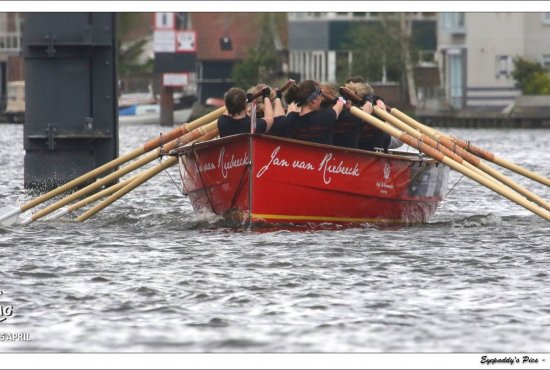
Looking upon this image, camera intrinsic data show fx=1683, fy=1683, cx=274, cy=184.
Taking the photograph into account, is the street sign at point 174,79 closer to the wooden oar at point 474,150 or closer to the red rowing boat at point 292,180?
the wooden oar at point 474,150

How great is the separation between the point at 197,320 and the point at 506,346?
269cm

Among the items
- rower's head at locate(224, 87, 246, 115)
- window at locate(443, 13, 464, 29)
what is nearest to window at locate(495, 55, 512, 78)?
window at locate(443, 13, 464, 29)

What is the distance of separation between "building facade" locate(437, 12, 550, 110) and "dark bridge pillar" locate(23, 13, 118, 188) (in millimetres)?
50372

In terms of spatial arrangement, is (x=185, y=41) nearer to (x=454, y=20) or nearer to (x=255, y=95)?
(x=454, y=20)

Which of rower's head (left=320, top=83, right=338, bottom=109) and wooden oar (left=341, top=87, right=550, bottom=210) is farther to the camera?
wooden oar (left=341, top=87, right=550, bottom=210)

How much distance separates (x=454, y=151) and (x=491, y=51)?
5893cm

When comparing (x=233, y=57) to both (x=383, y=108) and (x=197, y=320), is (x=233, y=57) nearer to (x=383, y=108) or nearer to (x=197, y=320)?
(x=383, y=108)

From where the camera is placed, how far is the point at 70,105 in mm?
28312

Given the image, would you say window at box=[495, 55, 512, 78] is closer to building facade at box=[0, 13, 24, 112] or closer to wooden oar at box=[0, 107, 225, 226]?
building facade at box=[0, 13, 24, 112]

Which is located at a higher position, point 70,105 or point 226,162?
point 70,105

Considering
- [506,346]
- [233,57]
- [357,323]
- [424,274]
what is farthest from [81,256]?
[233,57]

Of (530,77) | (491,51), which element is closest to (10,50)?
(491,51)

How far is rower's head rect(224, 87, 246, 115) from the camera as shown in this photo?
2036 cm

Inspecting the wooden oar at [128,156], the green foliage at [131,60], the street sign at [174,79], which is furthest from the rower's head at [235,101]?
the green foliage at [131,60]
